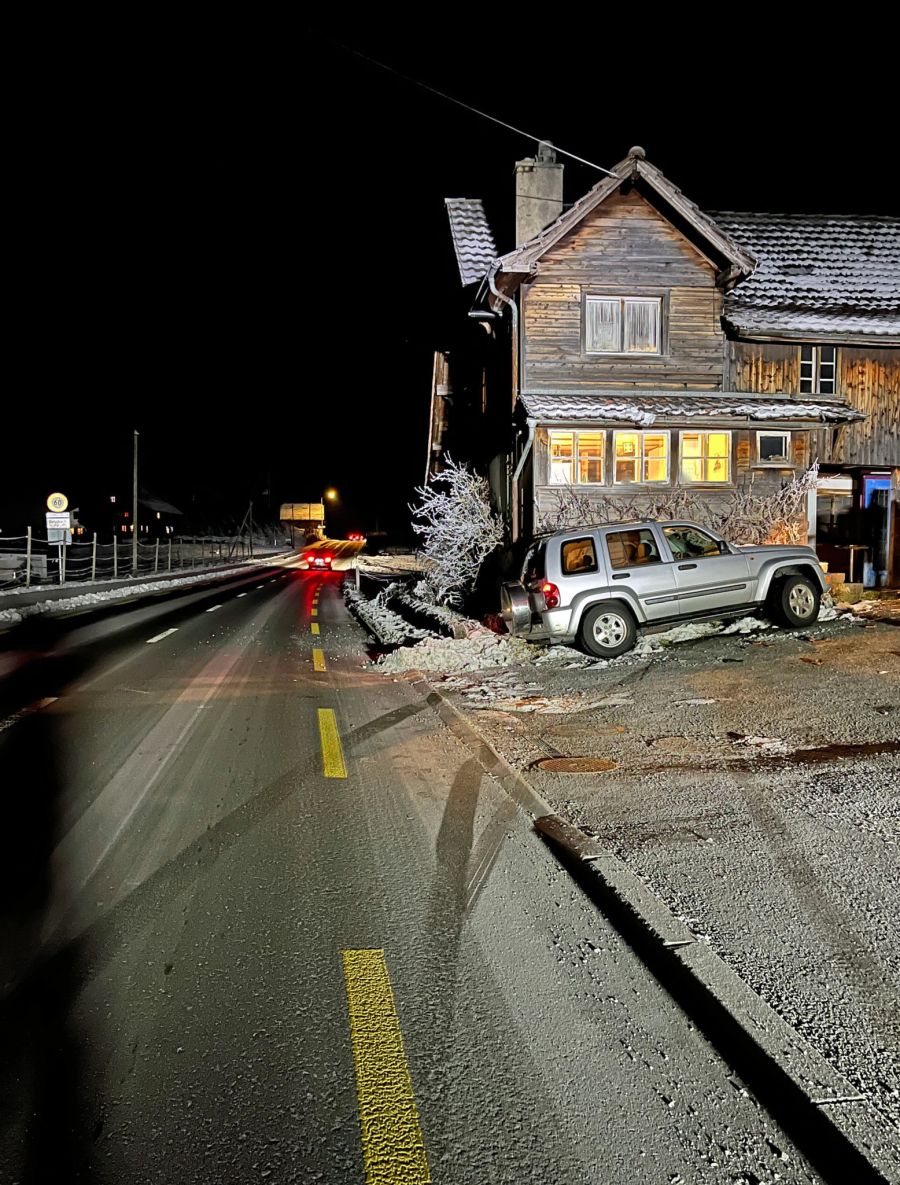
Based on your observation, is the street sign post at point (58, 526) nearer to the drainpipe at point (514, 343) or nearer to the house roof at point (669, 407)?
the drainpipe at point (514, 343)

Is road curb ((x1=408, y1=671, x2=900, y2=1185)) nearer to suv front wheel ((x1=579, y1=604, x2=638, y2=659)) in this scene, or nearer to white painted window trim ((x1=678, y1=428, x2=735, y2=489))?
suv front wheel ((x1=579, y1=604, x2=638, y2=659))

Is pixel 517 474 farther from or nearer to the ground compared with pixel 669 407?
nearer to the ground

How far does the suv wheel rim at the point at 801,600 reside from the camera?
486 inches

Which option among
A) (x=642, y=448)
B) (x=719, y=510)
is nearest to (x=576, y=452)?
(x=642, y=448)

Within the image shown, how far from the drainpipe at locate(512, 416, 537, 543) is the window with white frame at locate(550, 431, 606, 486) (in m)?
0.69

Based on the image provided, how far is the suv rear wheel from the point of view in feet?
40.5

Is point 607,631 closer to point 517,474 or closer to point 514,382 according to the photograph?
point 517,474

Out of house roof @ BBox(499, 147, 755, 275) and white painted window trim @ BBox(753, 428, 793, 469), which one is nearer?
house roof @ BBox(499, 147, 755, 275)

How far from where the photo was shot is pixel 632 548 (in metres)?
12.0

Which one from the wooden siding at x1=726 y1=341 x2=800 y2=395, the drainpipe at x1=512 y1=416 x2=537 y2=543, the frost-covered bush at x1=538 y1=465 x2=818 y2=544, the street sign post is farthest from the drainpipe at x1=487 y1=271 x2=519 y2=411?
the street sign post

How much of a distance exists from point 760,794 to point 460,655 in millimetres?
6561

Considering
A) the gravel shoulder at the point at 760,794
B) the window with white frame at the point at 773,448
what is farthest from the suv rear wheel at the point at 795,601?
the window with white frame at the point at 773,448

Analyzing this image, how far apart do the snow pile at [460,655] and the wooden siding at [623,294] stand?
8.73 meters

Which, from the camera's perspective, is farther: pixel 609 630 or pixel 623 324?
pixel 623 324
